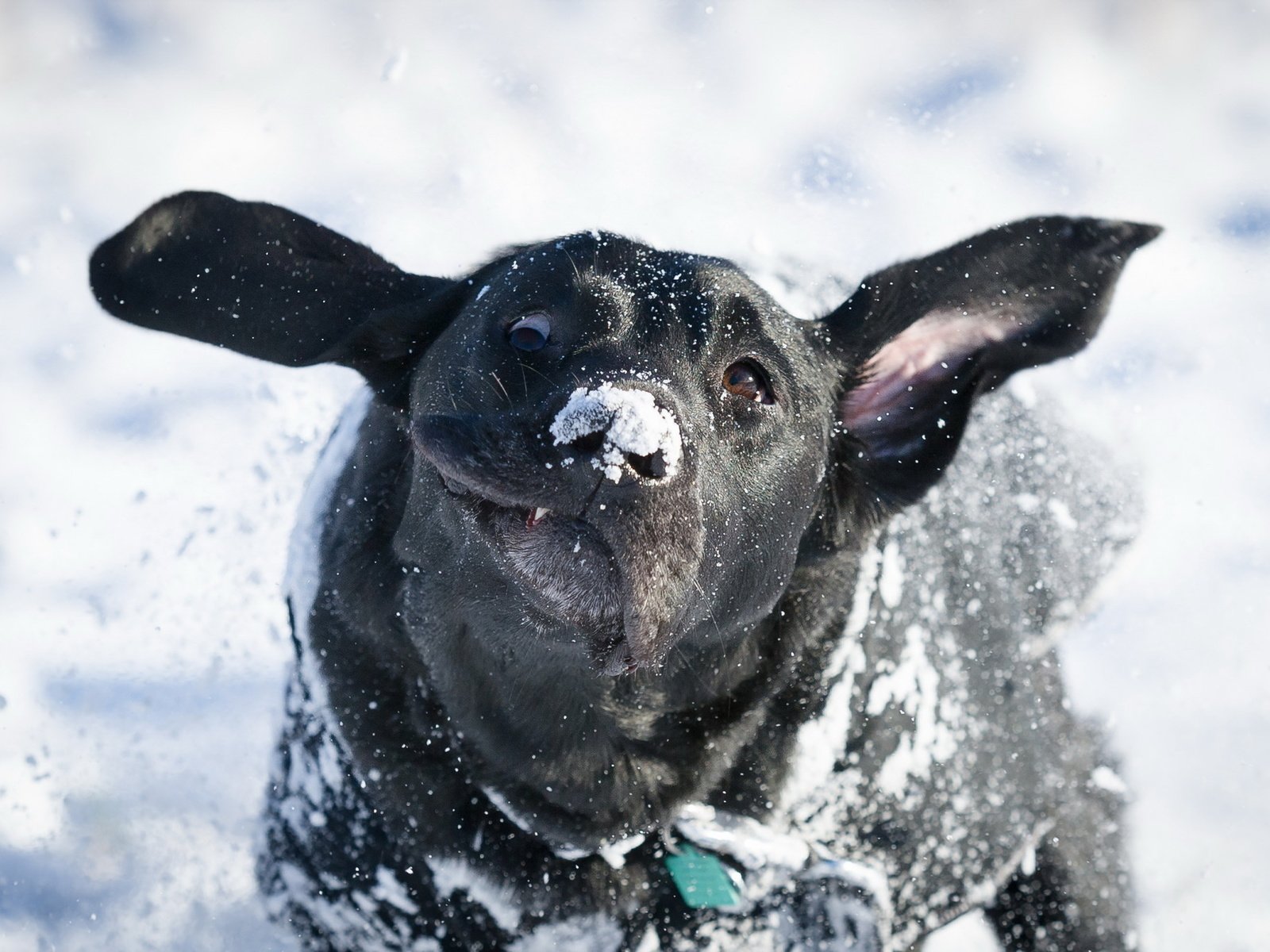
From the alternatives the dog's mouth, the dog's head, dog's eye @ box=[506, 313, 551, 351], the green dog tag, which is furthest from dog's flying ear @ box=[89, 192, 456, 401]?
the green dog tag

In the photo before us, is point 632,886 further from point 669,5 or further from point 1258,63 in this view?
point 1258,63

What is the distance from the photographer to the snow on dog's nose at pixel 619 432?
7.30 ft

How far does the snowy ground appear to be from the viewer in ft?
14.1

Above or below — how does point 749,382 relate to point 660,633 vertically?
above

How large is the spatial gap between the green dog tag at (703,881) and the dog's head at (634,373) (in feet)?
2.06

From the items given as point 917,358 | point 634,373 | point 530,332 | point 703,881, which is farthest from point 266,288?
point 703,881

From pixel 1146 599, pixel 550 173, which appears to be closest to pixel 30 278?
pixel 550 173

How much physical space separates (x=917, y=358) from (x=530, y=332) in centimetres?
109

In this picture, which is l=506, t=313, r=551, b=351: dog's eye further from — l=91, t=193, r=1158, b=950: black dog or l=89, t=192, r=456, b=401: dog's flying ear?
l=89, t=192, r=456, b=401: dog's flying ear

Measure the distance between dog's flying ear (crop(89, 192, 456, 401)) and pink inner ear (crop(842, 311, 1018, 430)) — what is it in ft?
3.51

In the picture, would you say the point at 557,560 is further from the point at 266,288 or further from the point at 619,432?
the point at 266,288

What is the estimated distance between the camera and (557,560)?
94.3 inches

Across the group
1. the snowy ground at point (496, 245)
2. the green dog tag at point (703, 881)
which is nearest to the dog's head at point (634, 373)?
the green dog tag at point (703, 881)

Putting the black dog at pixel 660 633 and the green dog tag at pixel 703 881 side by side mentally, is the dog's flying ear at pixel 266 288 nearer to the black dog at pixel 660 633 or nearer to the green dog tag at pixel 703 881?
the black dog at pixel 660 633
